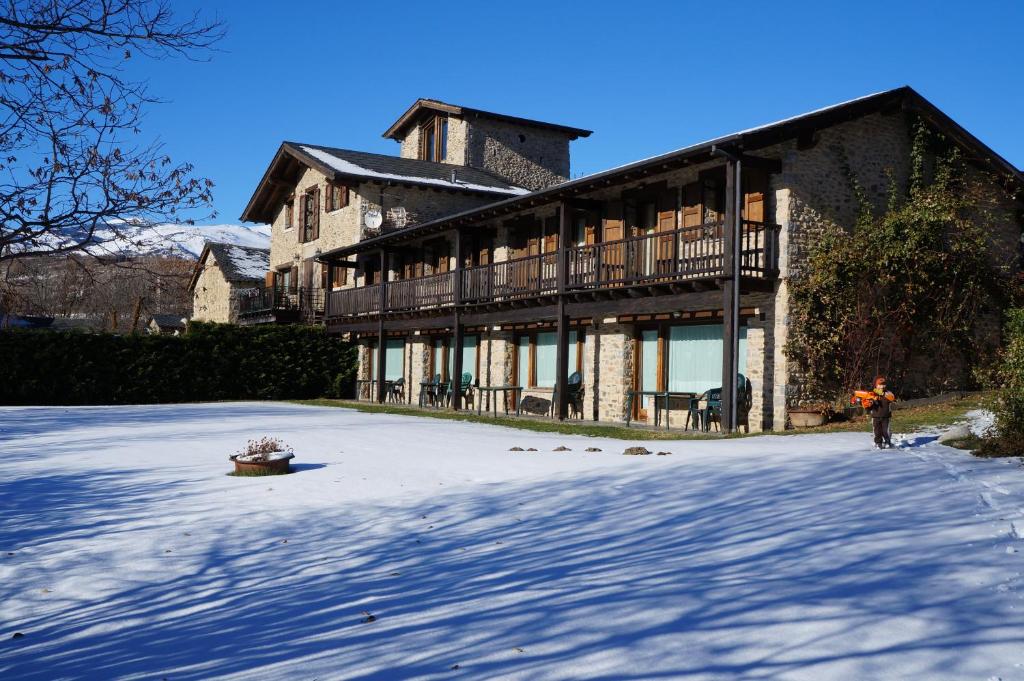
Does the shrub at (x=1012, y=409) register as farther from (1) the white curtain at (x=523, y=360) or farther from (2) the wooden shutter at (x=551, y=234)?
(1) the white curtain at (x=523, y=360)

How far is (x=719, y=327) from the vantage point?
56.5 ft

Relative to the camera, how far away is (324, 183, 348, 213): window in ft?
104

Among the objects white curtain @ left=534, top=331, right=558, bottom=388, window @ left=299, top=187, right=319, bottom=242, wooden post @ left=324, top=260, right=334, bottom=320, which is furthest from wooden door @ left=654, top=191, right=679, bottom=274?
window @ left=299, top=187, right=319, bottom=242

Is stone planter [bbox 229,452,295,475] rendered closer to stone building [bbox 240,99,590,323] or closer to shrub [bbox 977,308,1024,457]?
shrub [bbox 977,308,1024,457]

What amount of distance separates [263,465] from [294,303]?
2503 centimetres

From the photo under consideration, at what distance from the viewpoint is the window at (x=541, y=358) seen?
21.5 meters

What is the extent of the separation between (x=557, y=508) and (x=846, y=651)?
4.05 meters

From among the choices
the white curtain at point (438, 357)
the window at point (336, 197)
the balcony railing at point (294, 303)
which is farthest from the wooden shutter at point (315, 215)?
the white curtain at point (438, 357)

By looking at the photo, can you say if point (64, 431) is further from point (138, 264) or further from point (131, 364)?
point (138, 264)

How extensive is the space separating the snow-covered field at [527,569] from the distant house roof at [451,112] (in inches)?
1046

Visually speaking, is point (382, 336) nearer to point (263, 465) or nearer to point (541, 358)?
point (541, 358)

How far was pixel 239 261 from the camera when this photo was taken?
42750 millimetres

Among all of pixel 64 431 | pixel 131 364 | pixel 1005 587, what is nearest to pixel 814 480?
pixel 1005 587

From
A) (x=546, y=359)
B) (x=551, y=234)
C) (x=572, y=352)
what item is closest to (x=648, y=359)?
(x=572, y=352)
